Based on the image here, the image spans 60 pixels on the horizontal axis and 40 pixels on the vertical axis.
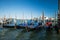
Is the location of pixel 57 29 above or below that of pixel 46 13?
below

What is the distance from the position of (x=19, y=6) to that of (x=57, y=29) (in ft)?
3.24

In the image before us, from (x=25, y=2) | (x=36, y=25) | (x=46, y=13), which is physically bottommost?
(x=36, y=25)

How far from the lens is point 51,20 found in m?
3.08

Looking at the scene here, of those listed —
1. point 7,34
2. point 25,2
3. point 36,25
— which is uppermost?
point 25,2

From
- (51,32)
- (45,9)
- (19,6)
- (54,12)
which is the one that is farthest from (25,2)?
(51,32)

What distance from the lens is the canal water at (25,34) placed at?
10.00 ft

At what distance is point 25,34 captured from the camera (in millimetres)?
3104

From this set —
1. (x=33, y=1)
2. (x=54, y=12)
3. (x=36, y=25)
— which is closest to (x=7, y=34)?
(x=36, y=25)

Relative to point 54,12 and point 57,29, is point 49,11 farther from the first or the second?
point 57,29

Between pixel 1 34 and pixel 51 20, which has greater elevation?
pixel 51 20

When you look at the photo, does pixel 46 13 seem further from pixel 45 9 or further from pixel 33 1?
pixel 33 1

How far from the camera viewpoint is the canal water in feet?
10.00

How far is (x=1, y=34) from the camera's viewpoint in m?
3.12

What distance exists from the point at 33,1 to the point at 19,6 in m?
0.34
